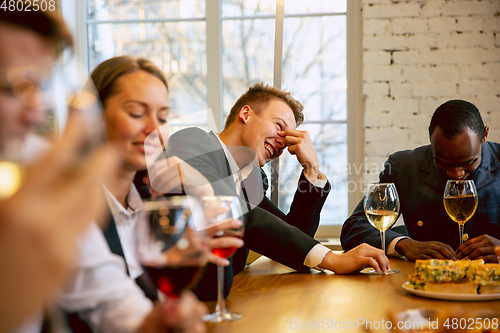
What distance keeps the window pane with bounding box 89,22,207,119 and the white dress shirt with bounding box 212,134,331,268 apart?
133 cm

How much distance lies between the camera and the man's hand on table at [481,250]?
4.18ft

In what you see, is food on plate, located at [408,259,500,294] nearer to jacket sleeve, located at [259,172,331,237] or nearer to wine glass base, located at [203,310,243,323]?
wine glass base, located at [203,310,243,323]

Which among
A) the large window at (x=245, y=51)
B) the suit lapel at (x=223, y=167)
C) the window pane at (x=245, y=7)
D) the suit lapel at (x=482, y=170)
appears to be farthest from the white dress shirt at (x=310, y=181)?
the window pane at (x=245, y=7)

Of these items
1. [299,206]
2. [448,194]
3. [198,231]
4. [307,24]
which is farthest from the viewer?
[307,24]

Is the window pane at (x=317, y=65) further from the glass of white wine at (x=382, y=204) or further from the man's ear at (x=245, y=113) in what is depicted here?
the glass of white wine at (x=382, y=204)

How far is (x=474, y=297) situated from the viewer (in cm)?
89

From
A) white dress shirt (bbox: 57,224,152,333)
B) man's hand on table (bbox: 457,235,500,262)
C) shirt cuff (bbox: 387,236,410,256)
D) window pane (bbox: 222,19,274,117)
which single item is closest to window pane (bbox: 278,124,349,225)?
window pane (bbox: 222,19,274,117)

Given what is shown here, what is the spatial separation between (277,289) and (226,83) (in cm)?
228

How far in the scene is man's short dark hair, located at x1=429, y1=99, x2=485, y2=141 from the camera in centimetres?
159

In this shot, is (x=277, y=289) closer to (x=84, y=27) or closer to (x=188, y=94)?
(x=188, y=94)

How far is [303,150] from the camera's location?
1.71 m

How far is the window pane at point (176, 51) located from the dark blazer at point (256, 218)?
164 cm

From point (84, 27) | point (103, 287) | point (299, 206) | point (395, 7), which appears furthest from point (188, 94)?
point (103, 287)

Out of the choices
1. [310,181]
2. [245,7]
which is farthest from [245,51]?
[310,181]
